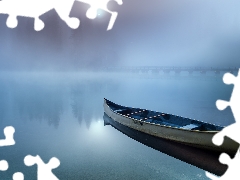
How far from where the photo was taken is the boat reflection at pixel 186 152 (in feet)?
46.0

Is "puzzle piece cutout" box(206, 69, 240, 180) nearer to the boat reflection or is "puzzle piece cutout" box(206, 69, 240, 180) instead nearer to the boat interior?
the boat reflection

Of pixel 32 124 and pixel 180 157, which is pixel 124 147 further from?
pixel 32 124

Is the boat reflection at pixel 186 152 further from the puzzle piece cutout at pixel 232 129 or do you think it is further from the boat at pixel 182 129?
the puzzle piece cutout at pixel 232 129

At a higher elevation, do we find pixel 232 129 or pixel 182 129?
pixel 232 129

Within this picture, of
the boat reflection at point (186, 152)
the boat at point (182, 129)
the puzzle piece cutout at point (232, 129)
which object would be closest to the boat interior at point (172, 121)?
the boat at point (182, 129)

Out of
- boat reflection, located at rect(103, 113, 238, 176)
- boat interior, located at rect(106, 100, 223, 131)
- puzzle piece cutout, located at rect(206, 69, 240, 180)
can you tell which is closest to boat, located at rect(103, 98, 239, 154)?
boat interior, located at rect(106, 100, 223, 131)

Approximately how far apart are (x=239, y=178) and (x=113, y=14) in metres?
8.86

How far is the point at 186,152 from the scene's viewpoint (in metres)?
16.4

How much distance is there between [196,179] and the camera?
42.2 ft

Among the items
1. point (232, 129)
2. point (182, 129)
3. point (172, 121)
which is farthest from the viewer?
point (172, 121)

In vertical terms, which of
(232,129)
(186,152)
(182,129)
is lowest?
(186,152)

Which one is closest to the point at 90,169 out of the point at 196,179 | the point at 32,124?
the point at 196,179

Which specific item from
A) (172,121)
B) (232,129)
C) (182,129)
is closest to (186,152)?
(182,129)

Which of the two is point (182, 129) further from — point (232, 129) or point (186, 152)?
point (232, 129)
